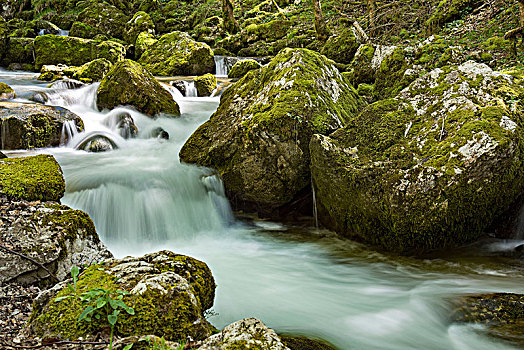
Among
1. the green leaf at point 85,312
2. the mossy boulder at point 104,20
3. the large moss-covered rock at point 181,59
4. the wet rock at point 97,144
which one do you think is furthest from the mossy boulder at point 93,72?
the mossy boulder at point 104,20

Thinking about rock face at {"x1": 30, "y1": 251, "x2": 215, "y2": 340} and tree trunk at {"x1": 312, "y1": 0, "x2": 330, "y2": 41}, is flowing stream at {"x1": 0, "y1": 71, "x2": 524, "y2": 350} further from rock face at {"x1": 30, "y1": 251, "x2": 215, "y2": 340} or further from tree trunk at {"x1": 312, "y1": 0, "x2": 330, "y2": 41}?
tree trunk at {"x1": 312, "y1": 0, "x2": 330, "y2": 41}

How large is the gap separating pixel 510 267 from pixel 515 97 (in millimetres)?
2450

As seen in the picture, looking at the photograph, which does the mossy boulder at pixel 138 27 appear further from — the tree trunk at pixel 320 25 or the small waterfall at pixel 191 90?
the small waterfall at pixel 191 90

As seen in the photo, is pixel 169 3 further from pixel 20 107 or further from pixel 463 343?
pixel 463 343

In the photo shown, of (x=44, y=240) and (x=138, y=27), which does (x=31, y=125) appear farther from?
(x=138, y=27)

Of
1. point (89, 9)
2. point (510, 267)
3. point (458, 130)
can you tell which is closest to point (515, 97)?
point (458, 130)

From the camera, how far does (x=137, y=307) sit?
212 centimetres

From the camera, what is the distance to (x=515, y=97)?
501cm

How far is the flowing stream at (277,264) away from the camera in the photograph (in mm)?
3400


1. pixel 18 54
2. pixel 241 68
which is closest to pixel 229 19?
pixel 241 68

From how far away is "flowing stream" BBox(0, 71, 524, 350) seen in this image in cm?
340

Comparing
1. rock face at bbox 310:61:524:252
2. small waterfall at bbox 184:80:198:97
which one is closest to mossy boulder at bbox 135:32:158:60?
small waterfall at bbox 184:80:198:97

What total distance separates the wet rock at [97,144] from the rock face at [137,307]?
20.8 feet

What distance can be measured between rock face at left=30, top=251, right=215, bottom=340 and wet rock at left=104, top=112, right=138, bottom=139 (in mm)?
7043
